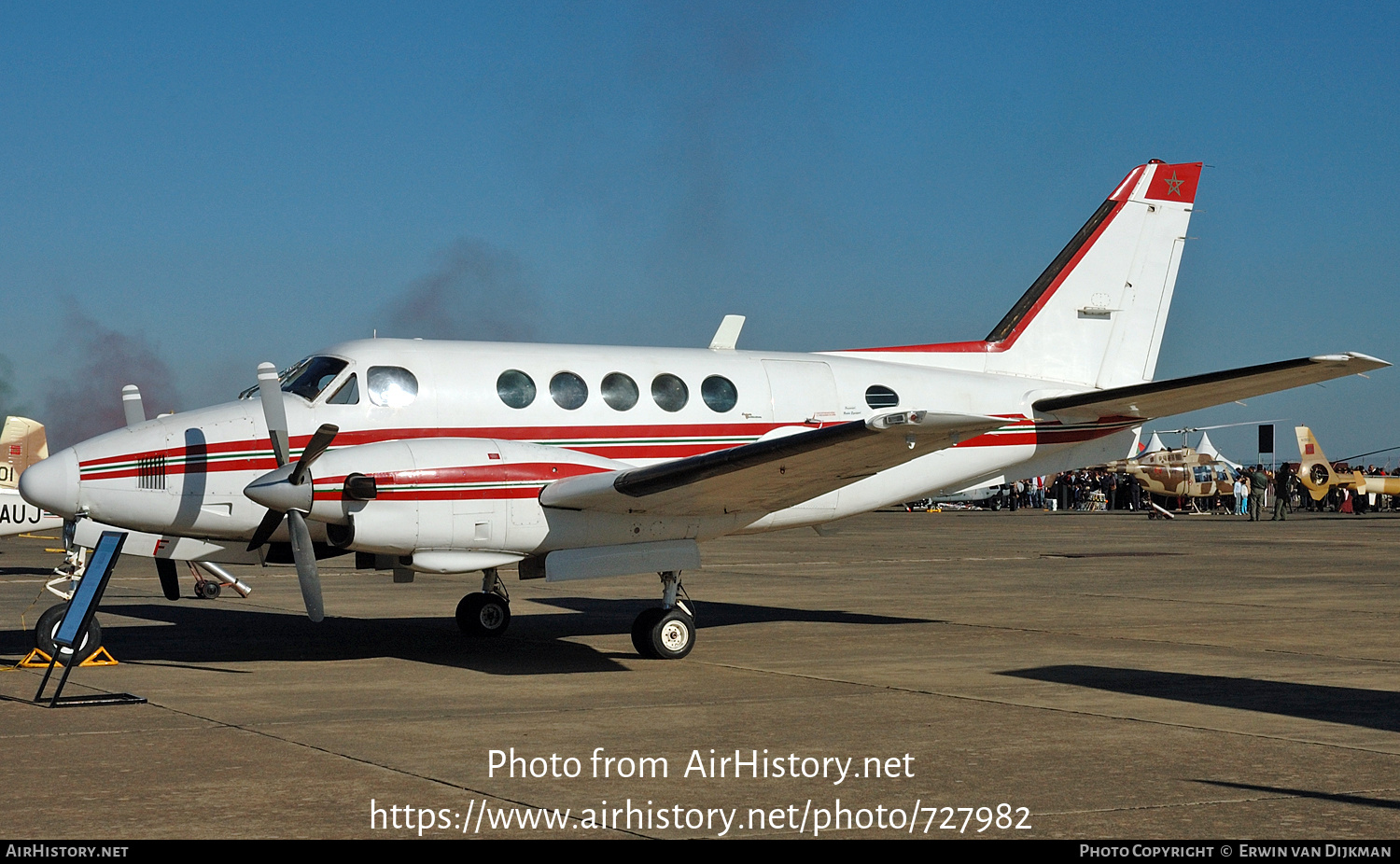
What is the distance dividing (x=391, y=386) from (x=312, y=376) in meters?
0.73

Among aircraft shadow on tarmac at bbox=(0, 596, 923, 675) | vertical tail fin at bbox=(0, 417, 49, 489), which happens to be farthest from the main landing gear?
vertical tail fin at bbox=(0, 417, 49, 489)

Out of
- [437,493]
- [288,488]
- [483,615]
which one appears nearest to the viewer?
[288,488]

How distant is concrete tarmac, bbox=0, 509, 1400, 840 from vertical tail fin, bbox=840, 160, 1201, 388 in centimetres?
307

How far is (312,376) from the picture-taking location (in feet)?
40.9

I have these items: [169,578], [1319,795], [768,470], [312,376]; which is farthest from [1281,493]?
[1319,795]

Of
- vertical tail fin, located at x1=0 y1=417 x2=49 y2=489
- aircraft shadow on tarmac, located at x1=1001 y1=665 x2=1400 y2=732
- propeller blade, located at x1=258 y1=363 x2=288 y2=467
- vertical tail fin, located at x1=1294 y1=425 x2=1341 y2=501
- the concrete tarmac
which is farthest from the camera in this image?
vertical tail fin, located at x1=1294 y1=425 x2=1341 y2=501

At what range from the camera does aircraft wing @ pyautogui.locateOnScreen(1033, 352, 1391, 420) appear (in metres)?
12.1

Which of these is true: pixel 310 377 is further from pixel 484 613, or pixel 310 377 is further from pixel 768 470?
pixel 768 470

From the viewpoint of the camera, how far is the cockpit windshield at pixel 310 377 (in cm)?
1234

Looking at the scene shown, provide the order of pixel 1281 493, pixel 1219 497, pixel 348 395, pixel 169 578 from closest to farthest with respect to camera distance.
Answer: pixel 348 395 < pixel 169 578 < pixel 1281 493 < pixel 1219 497

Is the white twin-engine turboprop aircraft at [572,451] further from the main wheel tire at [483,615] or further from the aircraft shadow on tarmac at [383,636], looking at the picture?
the aircraft shadow on tarmac at [383,636]

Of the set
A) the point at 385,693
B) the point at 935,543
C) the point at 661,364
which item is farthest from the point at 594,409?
the point at 935,543

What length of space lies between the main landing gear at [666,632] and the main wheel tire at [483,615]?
8.03 ft

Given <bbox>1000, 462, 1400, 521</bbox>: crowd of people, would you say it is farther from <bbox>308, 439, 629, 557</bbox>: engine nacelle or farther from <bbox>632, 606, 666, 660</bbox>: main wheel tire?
<bbox>308, 439, 629, 557</bbox>: engine nacelle
